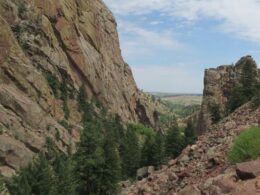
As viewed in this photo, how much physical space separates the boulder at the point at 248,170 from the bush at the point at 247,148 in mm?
3279

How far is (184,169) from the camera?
26484 millimetres

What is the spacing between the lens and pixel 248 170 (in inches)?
612

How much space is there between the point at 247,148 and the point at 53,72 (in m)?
104

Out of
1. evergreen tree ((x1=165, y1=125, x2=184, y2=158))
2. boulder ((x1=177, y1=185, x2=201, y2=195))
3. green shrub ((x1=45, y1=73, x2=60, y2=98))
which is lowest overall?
evergreen tree ((x1=165, y1=125, x2=184, y2=158))

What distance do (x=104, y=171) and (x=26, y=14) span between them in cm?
7010

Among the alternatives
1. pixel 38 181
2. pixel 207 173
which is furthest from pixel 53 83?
pixel 207 173

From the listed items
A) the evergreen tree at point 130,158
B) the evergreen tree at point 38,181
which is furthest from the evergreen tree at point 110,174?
the evergreen tree at point 130,158

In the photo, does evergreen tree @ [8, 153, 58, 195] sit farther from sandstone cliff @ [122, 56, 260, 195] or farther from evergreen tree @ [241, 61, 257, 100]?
evergreen tree @ [241, 61, 257, 100]

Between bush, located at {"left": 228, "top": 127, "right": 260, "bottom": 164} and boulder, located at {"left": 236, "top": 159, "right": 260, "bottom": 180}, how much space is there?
3279 mm

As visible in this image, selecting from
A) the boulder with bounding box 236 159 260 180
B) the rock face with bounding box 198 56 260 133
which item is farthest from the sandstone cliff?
the rock face with bounding box 198 56 260 133

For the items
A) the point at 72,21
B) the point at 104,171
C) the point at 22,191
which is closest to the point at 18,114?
the point at 104,171

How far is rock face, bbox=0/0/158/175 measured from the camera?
85.9 m

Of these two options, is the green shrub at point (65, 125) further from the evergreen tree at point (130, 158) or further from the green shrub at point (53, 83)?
the green shrub at point (53, 83)

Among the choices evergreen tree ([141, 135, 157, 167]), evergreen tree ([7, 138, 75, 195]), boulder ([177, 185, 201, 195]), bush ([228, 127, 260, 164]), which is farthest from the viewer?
evergreen tree ([141, 135, 157, 167])
